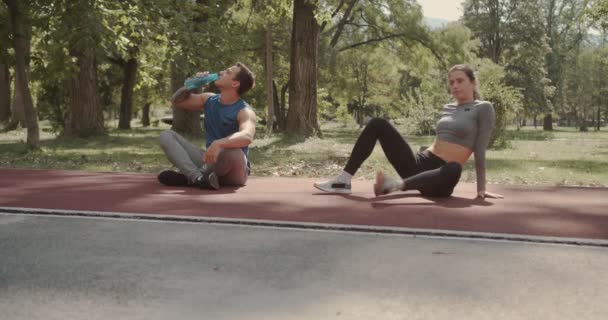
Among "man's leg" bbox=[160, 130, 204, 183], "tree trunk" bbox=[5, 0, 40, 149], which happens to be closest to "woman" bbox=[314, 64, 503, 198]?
"man's leg" bbox=[160, 130, 204, 183]

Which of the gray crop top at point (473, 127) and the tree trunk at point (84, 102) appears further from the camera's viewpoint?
the tree trunk at point (84, 102)

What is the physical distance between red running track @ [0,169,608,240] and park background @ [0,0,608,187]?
2358 millimetres

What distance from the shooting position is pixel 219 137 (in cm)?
787

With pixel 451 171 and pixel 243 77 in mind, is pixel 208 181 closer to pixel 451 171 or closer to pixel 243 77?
pixel 243 77

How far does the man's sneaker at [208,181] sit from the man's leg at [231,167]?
0.13 meters

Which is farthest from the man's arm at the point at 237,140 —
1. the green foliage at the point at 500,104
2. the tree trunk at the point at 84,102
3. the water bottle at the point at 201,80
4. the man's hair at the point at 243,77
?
the tree trunk at the point at 84,102

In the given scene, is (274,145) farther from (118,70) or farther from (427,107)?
(118,70)

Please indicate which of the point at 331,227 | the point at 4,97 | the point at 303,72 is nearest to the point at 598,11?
the point at 303,72

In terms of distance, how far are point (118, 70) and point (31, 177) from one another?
33578 mm

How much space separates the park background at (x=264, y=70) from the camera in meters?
12.2

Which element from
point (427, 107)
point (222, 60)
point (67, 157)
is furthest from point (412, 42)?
point (67, 157)

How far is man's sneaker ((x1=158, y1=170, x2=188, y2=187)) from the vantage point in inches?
311

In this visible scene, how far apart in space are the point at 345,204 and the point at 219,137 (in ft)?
6.45

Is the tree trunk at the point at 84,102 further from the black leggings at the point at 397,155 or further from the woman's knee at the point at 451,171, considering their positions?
the woman's knee at the point at 451,171
